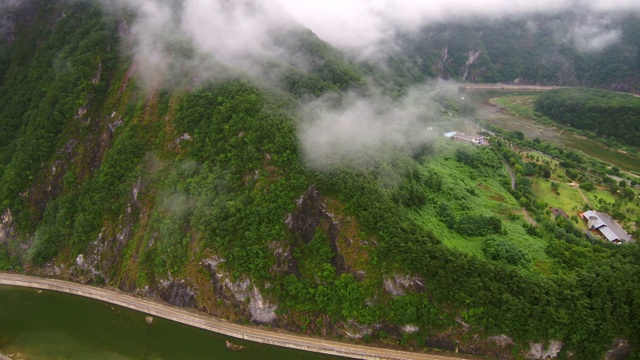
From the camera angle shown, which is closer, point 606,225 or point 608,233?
point 608,233

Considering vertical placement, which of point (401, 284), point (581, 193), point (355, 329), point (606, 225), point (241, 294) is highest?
point (401, 284)

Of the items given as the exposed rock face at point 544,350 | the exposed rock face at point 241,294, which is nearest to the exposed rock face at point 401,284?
the exposed rock face at point 544,350

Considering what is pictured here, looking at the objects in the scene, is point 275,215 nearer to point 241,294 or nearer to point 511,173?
point 241,294

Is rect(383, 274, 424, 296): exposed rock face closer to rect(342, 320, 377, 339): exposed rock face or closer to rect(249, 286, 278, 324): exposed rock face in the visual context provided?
rect(342, 320, 377, 339): exposed rock face

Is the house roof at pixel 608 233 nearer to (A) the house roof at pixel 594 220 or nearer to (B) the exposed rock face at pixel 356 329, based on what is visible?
(A) the house roof at pixel 594 220

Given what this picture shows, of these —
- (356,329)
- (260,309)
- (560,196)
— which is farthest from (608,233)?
(260,309)

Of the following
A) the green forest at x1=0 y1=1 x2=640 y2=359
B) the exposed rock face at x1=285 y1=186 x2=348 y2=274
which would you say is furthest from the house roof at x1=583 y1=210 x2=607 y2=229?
the exposed rock face at x1=285 y1=186 x2=348 y2=274

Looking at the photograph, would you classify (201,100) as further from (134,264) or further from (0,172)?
(0,172)
